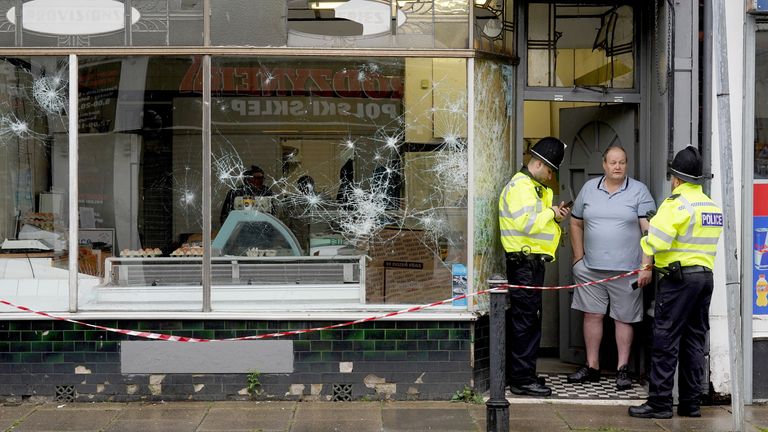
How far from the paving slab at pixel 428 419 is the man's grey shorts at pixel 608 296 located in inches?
57.0

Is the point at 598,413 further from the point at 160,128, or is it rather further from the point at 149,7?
the point at 149,7

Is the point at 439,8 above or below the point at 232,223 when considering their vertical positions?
above

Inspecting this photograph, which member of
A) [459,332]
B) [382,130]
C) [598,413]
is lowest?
[598,413]

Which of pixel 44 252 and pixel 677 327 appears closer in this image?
pixel 677 327

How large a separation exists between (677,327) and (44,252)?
486 centimetres

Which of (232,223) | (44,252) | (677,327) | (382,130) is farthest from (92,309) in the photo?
(677,327)

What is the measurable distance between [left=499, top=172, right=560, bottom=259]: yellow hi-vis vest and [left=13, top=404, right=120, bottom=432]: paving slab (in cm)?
326

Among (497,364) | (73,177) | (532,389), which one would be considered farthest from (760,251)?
(73,177)

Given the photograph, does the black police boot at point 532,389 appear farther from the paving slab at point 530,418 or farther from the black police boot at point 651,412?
the black police boot at point 651,412

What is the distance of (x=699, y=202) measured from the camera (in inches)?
289

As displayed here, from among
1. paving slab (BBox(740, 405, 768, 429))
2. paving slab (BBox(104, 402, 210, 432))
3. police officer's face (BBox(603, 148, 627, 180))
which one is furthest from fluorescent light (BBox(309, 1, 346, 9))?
paving slab (BBox(740, 405, 768, 429))

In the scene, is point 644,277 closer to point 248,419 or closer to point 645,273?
point 645,273

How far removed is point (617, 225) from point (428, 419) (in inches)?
87.7

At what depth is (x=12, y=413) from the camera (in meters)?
7.64
